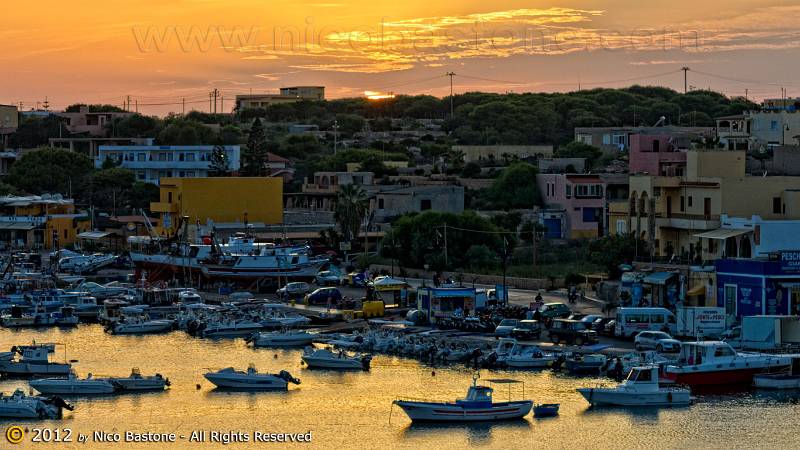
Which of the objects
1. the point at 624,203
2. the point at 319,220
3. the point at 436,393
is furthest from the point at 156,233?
the point at 436,393

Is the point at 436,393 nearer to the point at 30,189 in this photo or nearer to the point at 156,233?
the point at 156,233

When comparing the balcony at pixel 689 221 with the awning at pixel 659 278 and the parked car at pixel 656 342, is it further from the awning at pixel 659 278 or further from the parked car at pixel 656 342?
the parked car at pixel 656 342

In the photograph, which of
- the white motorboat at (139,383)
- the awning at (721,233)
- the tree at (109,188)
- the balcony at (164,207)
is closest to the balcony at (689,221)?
the awning at (721,233)

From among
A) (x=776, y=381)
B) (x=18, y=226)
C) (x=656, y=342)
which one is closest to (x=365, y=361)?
(x=656, y=342)

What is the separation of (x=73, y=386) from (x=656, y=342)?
15.1 metres

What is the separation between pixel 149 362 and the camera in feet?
151

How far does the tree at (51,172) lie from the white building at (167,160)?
2378 millimetres

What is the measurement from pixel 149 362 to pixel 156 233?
31.1m

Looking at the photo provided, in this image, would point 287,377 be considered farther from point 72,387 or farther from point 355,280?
point 355,280

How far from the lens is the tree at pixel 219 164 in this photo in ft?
301

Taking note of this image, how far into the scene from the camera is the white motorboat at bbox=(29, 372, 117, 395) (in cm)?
4047

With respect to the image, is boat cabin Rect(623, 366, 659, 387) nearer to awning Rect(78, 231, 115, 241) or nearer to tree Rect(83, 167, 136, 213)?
awning Rect(78, 231, 115, 241)

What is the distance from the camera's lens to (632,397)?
127ft

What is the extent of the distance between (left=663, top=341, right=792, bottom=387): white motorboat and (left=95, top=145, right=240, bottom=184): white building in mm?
55829
